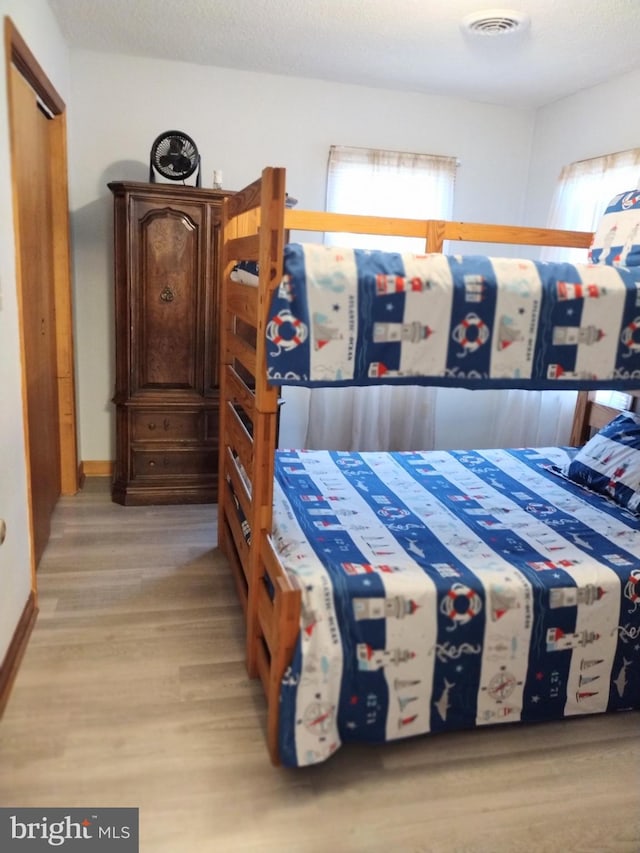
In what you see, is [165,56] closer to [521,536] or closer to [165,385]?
[165,385]

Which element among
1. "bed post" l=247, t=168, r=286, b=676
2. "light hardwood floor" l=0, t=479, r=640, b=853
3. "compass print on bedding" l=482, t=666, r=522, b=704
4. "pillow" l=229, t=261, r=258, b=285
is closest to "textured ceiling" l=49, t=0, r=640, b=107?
"pillow" l=229, t=261, r=258, b=285

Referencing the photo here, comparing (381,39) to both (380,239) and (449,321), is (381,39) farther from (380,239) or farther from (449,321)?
(449,321)

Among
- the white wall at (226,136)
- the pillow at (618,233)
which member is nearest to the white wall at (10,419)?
the white wall at (226,136)

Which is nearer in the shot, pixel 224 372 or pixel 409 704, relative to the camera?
pixel 409 704

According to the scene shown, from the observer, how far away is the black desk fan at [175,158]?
11.1 ft

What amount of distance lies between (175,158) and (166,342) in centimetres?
98

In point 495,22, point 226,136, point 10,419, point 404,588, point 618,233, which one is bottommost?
point 404,588

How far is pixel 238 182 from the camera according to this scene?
→ 3.83 metres

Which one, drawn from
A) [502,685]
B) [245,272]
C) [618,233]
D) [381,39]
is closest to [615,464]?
[618,233]

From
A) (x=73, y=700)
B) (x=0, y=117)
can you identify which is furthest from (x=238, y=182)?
(x=73, y=700)

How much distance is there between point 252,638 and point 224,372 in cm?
126

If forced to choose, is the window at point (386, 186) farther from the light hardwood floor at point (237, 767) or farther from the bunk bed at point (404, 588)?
the light hardwood floor at point (237, 767)

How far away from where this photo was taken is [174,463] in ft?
12.1

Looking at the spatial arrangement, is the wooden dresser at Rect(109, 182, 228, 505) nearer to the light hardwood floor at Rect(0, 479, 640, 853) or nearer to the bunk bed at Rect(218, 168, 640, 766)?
the bunk bed at Rect(218, 168, 640, 766)
